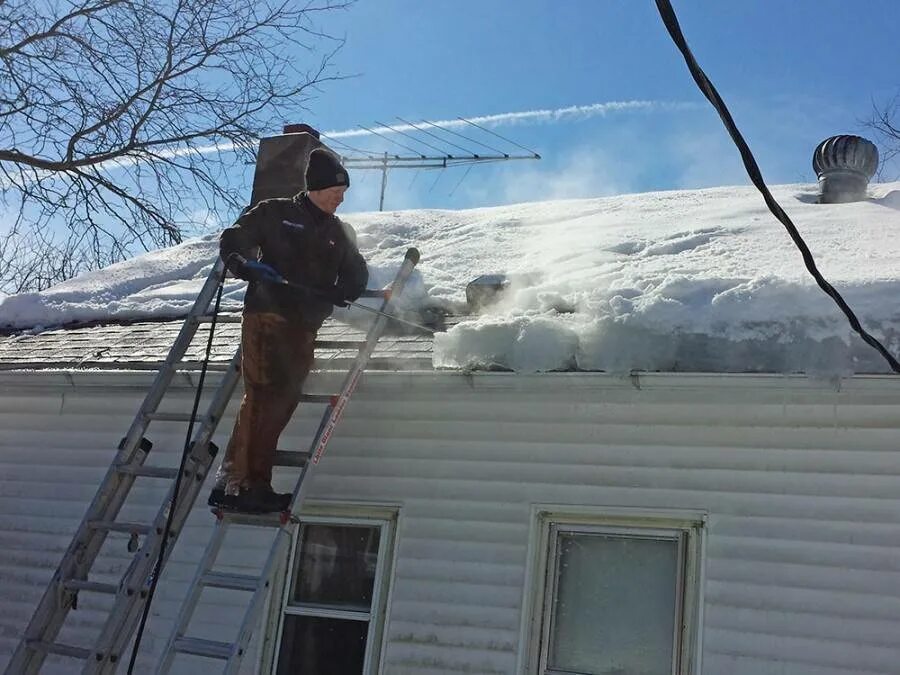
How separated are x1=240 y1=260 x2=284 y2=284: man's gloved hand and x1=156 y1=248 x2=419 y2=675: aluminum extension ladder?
0.75m

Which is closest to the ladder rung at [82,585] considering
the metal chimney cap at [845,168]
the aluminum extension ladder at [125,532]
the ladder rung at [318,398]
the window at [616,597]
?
the aluminum extension ladder at [125,532]

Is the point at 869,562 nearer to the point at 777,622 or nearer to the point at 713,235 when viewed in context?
the point at 777,622

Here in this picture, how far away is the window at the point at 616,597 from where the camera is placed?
489cm

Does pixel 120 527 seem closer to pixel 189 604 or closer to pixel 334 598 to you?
pixel 189 604

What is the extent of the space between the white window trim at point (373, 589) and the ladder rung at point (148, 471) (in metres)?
0.80

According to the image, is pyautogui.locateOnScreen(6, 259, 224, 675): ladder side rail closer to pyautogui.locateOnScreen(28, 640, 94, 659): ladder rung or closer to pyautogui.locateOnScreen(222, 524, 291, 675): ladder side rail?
pyautogui.locateOnScreen(28, 640, 94, 659): ladder rung

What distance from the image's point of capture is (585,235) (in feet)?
23.6

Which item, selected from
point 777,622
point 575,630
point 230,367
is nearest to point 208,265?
point 230,367

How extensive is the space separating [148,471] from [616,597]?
2.46 meters

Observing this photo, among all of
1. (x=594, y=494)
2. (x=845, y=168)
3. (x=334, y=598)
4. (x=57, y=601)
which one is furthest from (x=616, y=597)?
(x=845, y=168)

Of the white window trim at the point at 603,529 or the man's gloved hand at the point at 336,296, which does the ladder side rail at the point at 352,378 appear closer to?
the man's gloved hand at the point at 336,296

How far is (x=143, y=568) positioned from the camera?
464 centimetres

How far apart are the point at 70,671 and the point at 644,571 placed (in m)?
3.58

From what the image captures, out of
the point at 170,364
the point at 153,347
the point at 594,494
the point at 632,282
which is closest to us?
the point at 594,494
